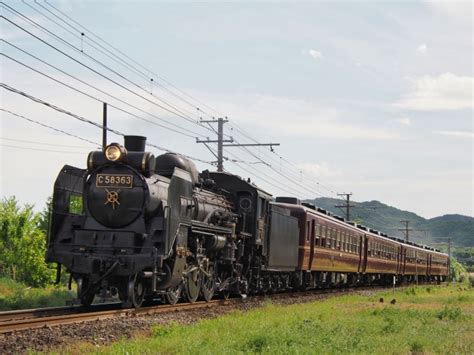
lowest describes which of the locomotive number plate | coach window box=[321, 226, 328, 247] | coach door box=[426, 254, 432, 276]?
coach door box=[426, 254, 432, 276]

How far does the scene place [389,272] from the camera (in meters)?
49.0

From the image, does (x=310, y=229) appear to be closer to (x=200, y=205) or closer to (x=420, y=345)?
(x=200, y=205)

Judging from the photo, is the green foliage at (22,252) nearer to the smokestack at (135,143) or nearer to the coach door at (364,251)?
the coach door at (364,251)

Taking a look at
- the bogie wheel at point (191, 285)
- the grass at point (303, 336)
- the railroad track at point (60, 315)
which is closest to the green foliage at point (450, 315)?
the grass at point (303, 336)

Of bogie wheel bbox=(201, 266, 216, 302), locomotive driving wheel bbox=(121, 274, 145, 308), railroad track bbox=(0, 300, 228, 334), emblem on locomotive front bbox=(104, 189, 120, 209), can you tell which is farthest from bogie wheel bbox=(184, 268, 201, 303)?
emblem on locomotive front bbox=(104, 189, 120, 209)

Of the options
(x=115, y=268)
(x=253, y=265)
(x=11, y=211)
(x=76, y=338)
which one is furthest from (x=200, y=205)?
(x=11, y=211)

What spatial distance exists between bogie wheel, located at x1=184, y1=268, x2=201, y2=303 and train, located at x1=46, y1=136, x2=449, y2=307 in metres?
0.03

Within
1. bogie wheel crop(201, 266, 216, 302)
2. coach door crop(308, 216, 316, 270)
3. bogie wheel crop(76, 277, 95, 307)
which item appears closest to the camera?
bogie wheel crop(76, 277, 95, 307)

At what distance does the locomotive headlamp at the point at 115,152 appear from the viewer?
52.2 ft

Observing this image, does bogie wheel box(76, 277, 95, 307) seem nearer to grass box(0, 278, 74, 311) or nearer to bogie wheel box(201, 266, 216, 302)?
grass box(0, 278, 74, 311)

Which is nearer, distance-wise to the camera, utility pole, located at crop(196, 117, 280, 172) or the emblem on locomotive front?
the emblem on locomotive front

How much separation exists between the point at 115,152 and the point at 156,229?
6.85 feet

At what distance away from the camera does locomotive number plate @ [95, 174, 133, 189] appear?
15916 millimetres

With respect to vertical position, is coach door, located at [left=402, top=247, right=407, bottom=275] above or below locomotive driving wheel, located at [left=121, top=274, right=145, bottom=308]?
above
